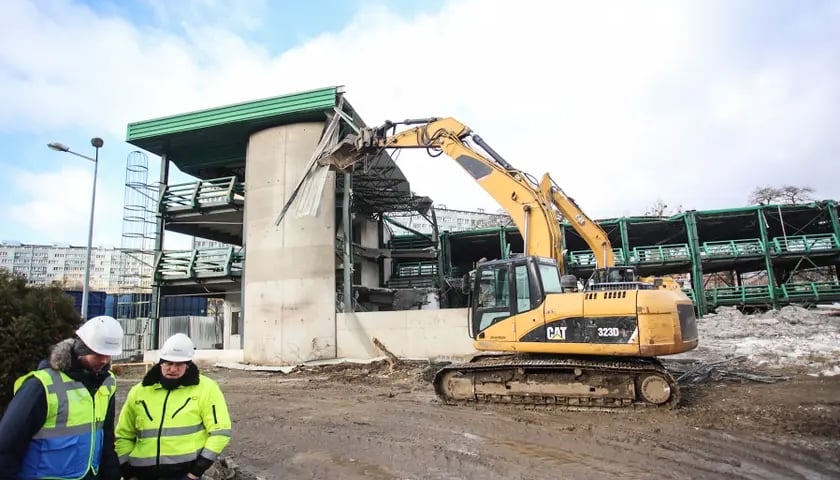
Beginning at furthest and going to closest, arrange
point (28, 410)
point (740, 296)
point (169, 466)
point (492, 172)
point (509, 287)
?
point (740, 296)
point (492, 172)
point (509, 287)
point (169, 466)
point (28, 410)

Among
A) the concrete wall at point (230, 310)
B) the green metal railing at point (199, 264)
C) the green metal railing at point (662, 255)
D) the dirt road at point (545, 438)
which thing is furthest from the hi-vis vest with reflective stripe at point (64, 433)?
the green metal railing at point (662, 255)

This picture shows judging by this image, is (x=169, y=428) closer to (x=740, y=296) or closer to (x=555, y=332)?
(x=555, y=332)

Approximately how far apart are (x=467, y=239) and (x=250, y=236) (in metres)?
16.0

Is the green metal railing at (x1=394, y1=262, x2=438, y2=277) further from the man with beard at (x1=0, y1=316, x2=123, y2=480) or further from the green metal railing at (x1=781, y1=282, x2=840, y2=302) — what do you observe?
the man with beard at (x1=0, y1=316, x2=123, y2=480)

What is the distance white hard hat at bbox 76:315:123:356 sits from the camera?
3.01 m

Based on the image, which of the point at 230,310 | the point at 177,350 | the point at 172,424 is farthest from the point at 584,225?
the point at 230,310

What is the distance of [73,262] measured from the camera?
315ft

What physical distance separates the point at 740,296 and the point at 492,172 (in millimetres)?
22765

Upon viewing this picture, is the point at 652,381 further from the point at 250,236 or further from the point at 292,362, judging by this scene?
the point at 250,236

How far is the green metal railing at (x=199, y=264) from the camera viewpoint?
20.8 meters

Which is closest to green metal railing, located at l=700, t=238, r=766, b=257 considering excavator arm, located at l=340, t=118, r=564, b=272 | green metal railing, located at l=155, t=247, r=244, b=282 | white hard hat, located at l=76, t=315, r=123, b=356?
excavator arm, located at l=340, t=118, r=564, b=272

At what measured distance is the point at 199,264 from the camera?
21156 mm

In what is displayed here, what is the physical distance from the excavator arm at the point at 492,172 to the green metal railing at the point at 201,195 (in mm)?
8770

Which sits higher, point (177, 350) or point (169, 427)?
point (177, 350)
